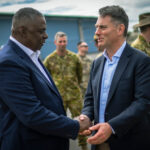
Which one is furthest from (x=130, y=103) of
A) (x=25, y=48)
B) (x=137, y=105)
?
(x=25, y=48)

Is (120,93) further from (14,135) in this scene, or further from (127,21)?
(14,135)

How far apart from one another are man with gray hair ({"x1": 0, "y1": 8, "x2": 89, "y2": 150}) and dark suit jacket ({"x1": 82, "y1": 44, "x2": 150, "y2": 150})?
14.0 inches

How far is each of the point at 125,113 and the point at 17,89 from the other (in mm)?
967

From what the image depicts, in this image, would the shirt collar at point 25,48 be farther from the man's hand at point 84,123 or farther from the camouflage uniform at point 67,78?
the camouflage uniform at point 67,78

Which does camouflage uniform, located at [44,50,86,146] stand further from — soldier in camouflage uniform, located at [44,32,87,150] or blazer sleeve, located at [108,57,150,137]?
blazer sleeve, located at [108,57,150,137]

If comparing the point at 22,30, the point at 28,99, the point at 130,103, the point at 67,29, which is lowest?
the point at 67,29

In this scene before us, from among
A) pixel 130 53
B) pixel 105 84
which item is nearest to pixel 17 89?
pixel 105 84

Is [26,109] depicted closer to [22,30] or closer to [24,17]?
[22,30]

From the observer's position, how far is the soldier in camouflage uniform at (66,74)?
18.4 feet

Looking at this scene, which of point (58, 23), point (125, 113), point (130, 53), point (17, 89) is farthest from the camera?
point (58, 23)

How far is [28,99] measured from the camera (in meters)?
1.96

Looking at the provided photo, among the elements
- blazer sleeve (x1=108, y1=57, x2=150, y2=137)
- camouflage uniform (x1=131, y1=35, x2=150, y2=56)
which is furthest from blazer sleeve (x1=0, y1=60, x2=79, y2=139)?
camouflage uniform (x1=131, y1=35, x2=150, y2=56)

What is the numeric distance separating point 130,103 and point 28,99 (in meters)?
0.94

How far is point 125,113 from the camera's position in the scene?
2139mm
